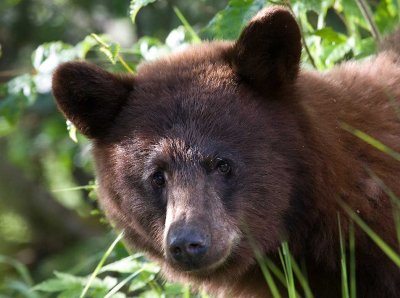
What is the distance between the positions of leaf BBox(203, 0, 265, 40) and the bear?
0.71 meters

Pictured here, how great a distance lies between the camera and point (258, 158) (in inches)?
183

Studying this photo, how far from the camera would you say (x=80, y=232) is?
432 inches

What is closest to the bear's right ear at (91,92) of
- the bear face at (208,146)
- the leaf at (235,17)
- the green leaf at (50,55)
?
the bear face at (208,146)

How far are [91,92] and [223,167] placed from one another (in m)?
0.84

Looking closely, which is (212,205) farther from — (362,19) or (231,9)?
(362,19)

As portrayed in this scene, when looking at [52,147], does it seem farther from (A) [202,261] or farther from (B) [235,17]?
(A) [202,261]

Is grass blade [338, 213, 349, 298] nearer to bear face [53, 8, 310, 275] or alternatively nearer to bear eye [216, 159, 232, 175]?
bear face [53, 8, 310, 275]

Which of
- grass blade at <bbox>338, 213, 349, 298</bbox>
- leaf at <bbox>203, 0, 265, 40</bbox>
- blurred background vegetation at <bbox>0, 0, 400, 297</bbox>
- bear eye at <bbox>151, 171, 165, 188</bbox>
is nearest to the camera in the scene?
grass blade at <bbox>338, 213, 349, 298</bbox>

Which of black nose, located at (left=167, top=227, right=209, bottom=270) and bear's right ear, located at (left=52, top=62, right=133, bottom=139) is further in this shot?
bear's right ear, located at (left=52, top=62, right=133, bottom=139)

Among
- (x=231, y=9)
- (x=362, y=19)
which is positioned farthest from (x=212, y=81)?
(x=362, y=19)

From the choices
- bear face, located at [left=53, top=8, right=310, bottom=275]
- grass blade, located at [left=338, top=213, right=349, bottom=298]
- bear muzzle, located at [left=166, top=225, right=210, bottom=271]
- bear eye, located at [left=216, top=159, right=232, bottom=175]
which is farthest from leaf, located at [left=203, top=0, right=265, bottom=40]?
bear muzzle, located at [left=166, top=225, right=210, bottom=271]

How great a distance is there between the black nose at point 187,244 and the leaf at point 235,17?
5.41 feet

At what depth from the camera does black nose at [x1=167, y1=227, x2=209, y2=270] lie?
4301 millimetres

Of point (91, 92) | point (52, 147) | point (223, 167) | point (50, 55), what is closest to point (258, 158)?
point (223, 167)
